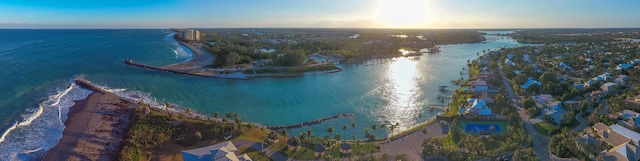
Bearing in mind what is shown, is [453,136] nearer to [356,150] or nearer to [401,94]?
[356,150]

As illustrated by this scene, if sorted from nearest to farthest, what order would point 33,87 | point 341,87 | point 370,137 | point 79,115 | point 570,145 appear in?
point 570,145 < point 370,137 < point 79,115 < point 33,87 < point 341,87

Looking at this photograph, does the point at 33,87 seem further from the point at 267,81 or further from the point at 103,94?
the point at 267,81

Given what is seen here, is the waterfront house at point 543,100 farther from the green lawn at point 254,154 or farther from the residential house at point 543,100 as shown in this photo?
the green lawn at point 254,154

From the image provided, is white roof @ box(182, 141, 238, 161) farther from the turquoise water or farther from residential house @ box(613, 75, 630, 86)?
residential house @ box(613, 75, 630, 86)

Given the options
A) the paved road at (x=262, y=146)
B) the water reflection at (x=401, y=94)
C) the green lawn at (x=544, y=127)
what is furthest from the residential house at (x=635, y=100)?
the paved road at (x=262, y=146)

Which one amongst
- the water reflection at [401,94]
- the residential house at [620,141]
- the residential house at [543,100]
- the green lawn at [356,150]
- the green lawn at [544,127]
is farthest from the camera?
the water reflection at [401,94]

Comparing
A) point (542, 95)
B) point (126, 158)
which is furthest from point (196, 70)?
point (542, 95)
